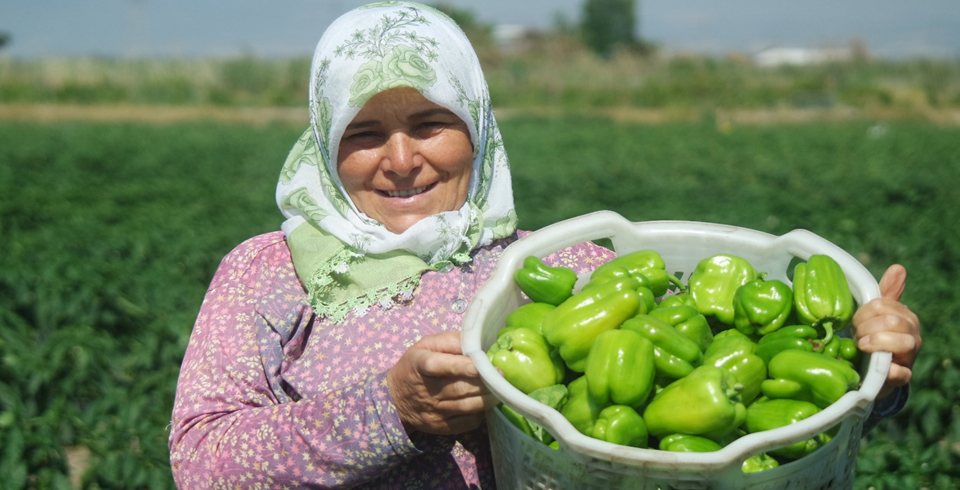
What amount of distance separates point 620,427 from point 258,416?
845 mm

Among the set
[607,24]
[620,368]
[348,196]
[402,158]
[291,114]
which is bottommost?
[607,24]

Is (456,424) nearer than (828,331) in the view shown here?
Yes

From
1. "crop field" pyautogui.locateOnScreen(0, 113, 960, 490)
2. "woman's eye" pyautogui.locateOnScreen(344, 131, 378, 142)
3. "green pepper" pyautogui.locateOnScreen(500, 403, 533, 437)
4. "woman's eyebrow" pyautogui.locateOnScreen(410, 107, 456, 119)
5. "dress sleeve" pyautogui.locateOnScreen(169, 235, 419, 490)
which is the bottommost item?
"crop field" pyautogui.locateOnScreen(0, 113, 960, 490)

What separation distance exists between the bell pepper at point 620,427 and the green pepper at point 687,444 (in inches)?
2.4

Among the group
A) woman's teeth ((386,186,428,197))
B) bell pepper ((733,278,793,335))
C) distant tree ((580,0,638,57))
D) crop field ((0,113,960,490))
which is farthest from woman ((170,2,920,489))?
distant tree ((580,0,638,57))

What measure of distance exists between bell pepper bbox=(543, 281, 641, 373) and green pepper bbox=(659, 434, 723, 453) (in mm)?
281

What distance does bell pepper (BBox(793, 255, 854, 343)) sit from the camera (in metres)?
1.89

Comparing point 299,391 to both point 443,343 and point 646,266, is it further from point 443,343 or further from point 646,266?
point 646,266

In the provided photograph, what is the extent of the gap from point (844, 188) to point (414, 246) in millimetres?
11811

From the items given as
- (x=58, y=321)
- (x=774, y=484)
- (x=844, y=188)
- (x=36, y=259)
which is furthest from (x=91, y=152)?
(x=774, y=484)

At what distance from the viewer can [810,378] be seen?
5.65ft

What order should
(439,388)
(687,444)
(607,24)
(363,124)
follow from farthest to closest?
1. (607,24)
2. (363,124)
3. (439,388)
4. (687,444)

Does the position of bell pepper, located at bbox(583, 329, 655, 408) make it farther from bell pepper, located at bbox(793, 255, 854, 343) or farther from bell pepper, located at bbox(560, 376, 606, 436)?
bell pepper, located at bbox(793, 255, 854, 343)

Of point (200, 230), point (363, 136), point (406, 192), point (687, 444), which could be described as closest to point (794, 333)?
point (687, 444)
